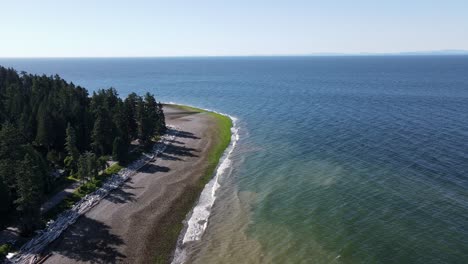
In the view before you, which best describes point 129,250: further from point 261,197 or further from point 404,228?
point 404,228

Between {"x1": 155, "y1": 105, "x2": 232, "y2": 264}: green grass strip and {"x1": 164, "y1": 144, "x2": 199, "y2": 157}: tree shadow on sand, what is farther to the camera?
{"x1": 164, "y1": 144, "x2": 199, "y2": 157}: tree shadow on sand

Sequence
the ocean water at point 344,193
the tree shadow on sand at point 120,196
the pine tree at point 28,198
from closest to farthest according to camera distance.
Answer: the ocean water at point 344,193
the pine tree at point 28,198
the tree shadow on sand at point 120,196

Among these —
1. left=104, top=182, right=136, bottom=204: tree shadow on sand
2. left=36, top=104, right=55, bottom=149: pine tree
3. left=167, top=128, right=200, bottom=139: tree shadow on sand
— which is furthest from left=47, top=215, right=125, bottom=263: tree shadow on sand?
left=167, top=128, right=200, bottom=139: tree shadow on sand

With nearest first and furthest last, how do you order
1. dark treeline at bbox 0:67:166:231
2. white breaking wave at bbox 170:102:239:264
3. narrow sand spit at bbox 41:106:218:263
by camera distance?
1. narrow sand spit at bbox 41:106:218:263
2. white breaking wave at bbox 170:102:239:264
3. dark treeline at bbox 0:67:166:231

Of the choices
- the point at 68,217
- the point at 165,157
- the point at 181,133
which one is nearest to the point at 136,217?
the point at 68,217

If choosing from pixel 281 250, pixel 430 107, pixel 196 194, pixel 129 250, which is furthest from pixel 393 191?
pixel 430 107

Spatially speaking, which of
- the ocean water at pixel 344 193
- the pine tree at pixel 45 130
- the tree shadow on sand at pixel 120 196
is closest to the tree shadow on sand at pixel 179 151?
the ocean water at pixel 344 193

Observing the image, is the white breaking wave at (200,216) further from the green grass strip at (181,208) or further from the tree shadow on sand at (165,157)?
the tree shadow on sand at (165,157)

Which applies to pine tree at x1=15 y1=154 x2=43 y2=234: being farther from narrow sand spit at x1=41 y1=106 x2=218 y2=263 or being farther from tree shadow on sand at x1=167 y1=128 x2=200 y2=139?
tree shadow on sand at x1=167 y1=128 x2=200 y2=139
